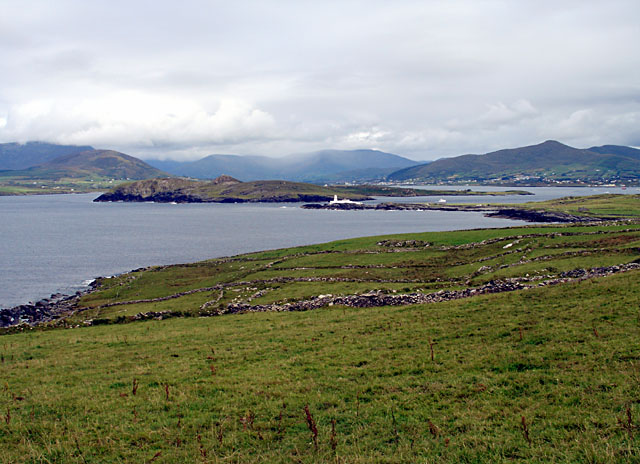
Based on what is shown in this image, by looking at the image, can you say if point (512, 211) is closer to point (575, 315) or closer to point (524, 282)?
point (524, 282)

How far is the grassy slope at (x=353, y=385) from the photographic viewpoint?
1221 centimetres

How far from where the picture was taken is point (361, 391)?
16641 millimetres

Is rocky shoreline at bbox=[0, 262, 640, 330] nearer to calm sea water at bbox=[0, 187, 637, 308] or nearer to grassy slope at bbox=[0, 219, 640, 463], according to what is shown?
grassy slope at bbox=[0, 219, 640, 463]

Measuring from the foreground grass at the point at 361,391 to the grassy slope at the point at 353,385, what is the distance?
0.25ft

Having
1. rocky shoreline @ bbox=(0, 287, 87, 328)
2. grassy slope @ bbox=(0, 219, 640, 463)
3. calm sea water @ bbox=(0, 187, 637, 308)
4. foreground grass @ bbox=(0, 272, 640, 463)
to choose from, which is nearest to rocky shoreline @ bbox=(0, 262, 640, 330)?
grassy slope @ bbox=(0, 219, 640, 463)

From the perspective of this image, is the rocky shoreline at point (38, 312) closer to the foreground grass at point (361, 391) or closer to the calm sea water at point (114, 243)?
the calm sea water at point (114, 243)

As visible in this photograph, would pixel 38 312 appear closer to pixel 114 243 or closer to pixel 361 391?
A: pixel 361 391

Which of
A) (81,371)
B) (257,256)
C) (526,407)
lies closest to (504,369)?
(526,407)

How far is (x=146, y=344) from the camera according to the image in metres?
28.0

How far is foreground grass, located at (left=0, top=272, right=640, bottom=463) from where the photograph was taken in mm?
12117

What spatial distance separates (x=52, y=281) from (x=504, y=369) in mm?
88748

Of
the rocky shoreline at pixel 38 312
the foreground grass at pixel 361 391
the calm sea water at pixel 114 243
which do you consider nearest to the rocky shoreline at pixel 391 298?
the foreground grass at pixel 361 391

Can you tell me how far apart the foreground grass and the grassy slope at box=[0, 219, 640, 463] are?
0.25ft

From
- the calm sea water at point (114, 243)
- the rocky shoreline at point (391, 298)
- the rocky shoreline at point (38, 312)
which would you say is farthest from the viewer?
the calm sea water at point (114, 243)
